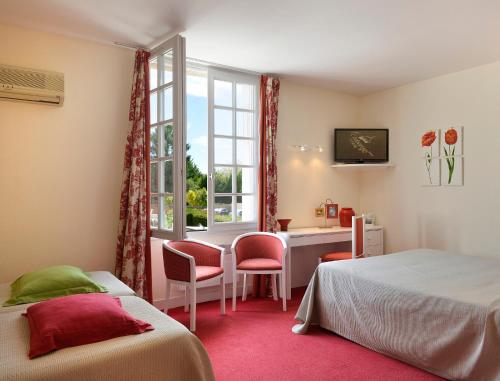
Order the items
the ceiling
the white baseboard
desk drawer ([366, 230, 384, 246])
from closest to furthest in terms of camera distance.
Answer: the ceiling
the white baseboard
desk drawer ([366, 230, 384, 246])

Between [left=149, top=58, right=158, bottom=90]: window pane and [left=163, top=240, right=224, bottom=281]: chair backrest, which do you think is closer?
[left=163, top=240, right=224, bottom=281]: chair backrest

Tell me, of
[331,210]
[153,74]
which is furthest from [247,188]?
Result: [153,74]

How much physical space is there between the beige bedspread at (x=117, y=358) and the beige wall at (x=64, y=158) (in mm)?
1328

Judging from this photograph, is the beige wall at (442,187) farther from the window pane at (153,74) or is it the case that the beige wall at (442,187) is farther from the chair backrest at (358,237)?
the window pane at (153,74)

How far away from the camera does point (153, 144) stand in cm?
370

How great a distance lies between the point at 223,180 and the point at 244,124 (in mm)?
759

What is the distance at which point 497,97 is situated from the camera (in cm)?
404

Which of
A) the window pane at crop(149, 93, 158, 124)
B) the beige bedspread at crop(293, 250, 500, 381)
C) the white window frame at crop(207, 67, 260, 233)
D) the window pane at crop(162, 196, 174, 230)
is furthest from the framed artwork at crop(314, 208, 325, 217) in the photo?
the window pane at crop(149, 93, 158, 124)

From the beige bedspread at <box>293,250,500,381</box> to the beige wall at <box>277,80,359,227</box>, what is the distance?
1.61m

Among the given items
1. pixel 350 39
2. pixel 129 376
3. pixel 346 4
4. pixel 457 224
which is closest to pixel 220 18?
pixel 346 4

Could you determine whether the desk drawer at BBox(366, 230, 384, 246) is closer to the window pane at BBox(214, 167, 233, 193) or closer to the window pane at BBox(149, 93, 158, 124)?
the window pane at BBox(214, 167, 233, 193)

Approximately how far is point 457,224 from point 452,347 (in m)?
2.33

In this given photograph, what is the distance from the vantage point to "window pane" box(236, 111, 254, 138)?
4616 millimetres

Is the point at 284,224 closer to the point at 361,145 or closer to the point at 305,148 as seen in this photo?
the point at 305,148
